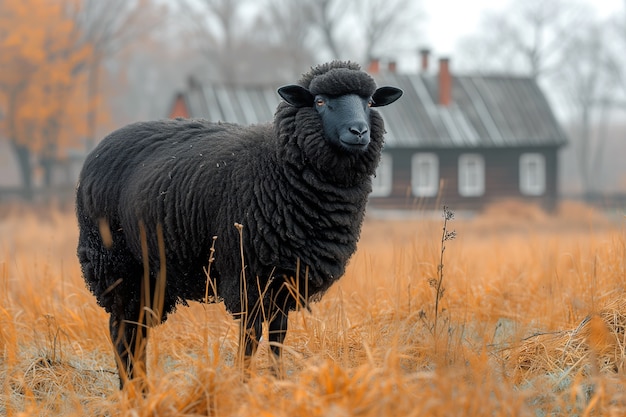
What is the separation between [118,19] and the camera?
31.6 meters

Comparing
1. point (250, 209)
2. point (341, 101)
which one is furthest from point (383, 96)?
point (250, 209)

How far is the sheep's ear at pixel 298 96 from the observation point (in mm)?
4234

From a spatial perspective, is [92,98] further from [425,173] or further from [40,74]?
[425,173]

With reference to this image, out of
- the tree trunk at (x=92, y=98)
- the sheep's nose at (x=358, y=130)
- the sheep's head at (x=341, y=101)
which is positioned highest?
the tree trunk at (x=92, y=98)

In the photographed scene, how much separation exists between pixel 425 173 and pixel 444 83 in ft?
11.7

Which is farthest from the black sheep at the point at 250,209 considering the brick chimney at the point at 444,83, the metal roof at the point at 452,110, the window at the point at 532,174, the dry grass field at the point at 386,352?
the window at the point at 532,174

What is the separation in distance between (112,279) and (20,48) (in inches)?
947

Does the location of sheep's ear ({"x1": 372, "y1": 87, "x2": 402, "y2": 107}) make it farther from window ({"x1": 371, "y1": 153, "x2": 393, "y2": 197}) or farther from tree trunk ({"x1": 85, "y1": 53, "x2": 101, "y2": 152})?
tree trunk ({"x1": 85, "y1": 53, "x2": 101, "y2": 152})

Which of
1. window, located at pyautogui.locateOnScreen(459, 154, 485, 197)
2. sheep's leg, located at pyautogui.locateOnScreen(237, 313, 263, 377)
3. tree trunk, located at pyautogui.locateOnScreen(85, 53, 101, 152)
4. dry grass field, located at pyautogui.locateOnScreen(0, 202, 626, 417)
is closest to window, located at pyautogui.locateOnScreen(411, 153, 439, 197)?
window, located at pyautogui.locateOnScreen(459, 154, 485, 197)

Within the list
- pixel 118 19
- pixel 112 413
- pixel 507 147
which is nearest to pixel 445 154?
pixel 507 147

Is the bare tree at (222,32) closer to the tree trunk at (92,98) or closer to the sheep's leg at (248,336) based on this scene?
the tree trunk at (92,98)

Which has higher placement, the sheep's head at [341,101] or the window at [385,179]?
the sheep's head at [341,101]

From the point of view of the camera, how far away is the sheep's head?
4016 mm

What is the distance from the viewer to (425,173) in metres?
26.9
